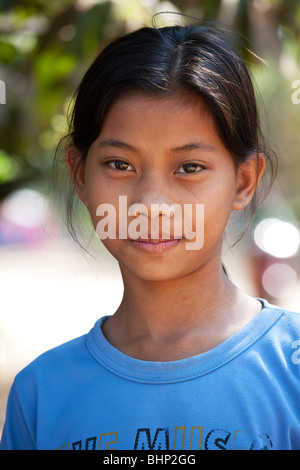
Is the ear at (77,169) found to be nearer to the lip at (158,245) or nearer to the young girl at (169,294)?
the young girl at (169,294)

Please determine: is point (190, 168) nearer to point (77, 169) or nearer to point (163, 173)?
point (163, 173)

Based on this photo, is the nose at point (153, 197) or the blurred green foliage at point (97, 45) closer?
the nose at point (153, 197)

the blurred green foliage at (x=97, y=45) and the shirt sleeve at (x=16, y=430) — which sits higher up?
the blurred green foliage at (x=97, y=45)

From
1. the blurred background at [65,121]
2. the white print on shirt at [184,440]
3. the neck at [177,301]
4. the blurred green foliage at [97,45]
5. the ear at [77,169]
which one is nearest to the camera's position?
the white print on shirt at [184,440]

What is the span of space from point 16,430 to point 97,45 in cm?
350

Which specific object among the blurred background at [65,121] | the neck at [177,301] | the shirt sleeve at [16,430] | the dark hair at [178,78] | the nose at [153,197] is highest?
the blurred background at [65,121]

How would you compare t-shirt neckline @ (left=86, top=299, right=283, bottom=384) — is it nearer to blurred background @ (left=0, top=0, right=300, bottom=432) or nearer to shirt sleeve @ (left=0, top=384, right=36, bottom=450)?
shirt sleeve @ (left=0, top=384, right=36, bottom=450)

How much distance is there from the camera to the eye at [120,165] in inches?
66.1

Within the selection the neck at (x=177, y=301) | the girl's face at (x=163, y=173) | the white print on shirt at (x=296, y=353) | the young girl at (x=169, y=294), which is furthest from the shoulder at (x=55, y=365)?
the white print on shirt at (x=296, y=353)

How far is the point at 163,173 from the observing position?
5.32 feet

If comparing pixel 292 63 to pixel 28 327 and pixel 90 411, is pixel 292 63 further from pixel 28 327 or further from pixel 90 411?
pixel 90 411

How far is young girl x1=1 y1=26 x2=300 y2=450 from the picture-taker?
158cm

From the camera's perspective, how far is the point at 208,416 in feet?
5.12

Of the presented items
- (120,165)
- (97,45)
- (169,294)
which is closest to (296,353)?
(169,294)
